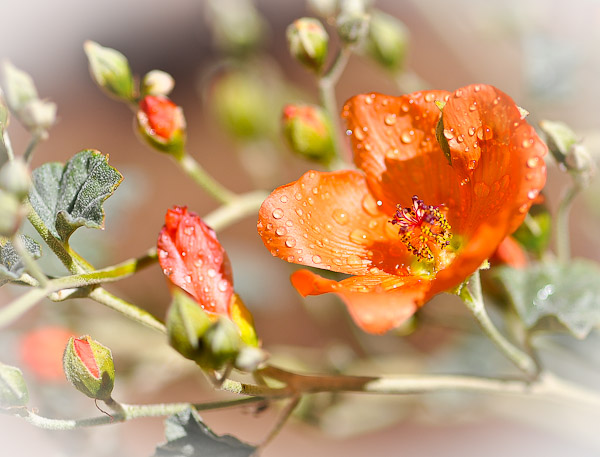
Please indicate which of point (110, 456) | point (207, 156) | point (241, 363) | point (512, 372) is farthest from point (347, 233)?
point (207, 156)

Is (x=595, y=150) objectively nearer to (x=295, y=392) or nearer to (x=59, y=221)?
(x=295, y=392)

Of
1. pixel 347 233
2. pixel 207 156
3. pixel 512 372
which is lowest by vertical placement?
pixel 512 372

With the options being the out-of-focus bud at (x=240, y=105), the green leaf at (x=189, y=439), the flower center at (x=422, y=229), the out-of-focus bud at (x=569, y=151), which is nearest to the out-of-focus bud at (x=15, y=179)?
the green leaf at (x=189, y=439)

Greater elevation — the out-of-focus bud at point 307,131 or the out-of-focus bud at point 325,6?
the out-of-focus bud at point 325,6

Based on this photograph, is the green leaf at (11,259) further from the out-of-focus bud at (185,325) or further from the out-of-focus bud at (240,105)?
the out-of-focus bud at (240,105)

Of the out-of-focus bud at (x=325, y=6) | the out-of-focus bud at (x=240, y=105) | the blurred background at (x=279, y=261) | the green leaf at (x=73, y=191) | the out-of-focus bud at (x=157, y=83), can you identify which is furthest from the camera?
the out-of-focus bud at (x=240, y=105)

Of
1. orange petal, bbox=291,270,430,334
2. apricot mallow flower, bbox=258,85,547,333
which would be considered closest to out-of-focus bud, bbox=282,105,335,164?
apricot mallow flower, bbox=258,85,547,333

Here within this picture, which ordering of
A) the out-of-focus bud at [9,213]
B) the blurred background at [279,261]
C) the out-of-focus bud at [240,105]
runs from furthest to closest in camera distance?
the out-of-focus bud at [240,105] < the blurred background at [279,261] < the out-of-focus bud at [9,213]

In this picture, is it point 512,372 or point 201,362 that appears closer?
point 201,362
